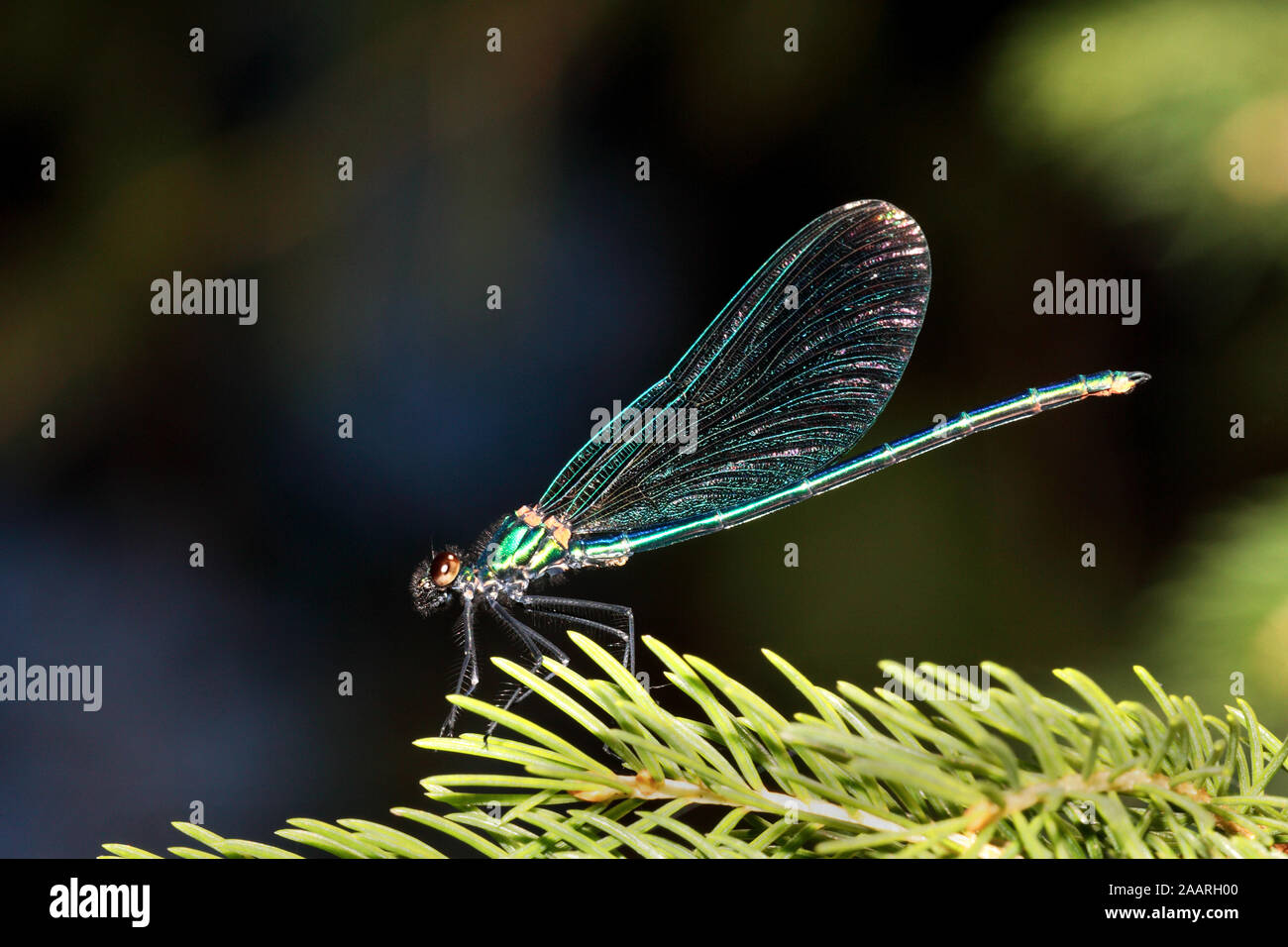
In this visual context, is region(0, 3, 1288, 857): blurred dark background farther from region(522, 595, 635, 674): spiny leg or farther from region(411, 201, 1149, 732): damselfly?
region(522, 595, 635, 674): spiny leg

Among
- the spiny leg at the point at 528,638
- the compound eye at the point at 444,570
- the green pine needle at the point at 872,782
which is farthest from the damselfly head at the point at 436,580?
the green pine needle at the point at 872,782

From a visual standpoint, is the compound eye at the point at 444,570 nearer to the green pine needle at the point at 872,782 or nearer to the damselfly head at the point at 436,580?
the damselfly head at the point at 436,580

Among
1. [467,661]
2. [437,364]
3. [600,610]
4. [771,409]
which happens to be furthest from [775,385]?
[437,364]

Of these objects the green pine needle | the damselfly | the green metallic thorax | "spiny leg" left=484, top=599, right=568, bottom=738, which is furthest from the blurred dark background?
the green pine needle

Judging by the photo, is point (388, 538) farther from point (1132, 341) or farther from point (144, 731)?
point (1132, 341)

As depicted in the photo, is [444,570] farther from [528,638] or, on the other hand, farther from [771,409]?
[771,409]
